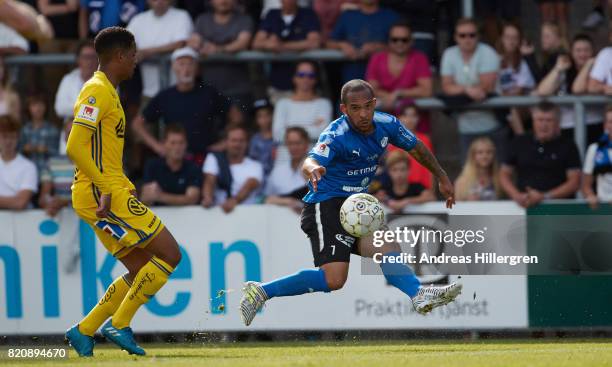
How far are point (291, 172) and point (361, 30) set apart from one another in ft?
6.66

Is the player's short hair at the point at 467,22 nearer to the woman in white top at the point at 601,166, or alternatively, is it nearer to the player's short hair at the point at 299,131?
the woman in white top at the point at 601,166

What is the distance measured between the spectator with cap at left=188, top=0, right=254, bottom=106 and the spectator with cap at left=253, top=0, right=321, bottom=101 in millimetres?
201

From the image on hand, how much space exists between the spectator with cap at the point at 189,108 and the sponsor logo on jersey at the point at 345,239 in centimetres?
404

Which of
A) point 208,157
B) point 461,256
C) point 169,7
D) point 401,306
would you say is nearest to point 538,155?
point 461,256

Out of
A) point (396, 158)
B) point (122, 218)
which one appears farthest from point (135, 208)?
point (396, 158)

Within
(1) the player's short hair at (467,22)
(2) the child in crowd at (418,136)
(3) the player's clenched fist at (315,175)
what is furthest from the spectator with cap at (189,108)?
(3) the player's clenched fist at (315,175)

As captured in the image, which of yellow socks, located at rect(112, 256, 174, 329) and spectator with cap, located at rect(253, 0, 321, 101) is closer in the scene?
yellow socks, located at rect(112, 256, 174, 329)

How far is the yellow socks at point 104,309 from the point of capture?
32.2 feet

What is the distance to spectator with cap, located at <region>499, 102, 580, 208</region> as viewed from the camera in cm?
1296

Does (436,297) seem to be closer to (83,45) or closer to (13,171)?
(13,171)

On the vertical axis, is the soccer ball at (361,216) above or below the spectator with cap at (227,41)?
below

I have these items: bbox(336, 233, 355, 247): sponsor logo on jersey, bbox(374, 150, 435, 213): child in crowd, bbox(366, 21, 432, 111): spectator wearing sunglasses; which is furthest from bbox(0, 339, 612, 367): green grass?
bbox(366, 21, 432, 111): spectator wearing sunglasses

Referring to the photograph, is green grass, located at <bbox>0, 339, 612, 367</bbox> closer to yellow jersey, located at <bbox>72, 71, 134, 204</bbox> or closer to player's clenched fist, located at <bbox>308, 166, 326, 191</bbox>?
player's clenched fist, located at <bbox>308, 166, 326, 191</bbox>

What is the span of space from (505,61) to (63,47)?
17.4 feet
